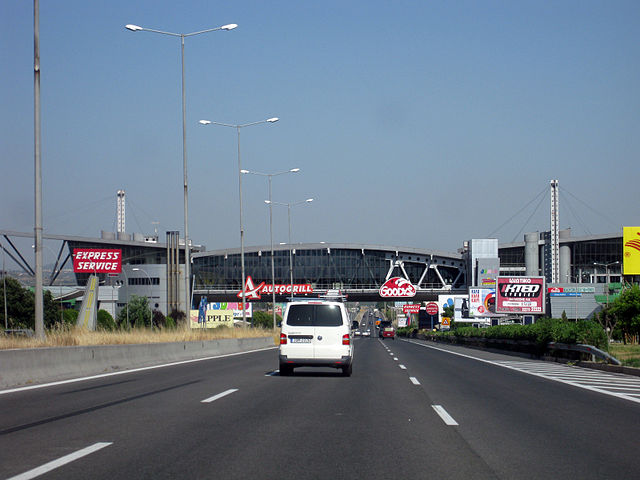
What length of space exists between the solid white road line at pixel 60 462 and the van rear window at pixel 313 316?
10913mm

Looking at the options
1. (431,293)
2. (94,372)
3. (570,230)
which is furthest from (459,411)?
(570,230)

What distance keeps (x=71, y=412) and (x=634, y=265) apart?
1818 inches

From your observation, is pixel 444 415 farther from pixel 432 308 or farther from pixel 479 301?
pixel 432 308

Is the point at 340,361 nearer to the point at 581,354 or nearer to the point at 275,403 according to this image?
the point at 275,403

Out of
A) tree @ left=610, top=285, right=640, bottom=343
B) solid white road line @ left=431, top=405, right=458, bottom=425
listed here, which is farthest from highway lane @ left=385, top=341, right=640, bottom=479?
tree @ left=610, top=285, right=640, bottom=343

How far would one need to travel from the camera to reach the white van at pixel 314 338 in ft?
63.3

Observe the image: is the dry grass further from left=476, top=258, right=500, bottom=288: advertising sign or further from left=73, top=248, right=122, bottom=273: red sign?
left=476, top=258, right=500, bottom=288: advertising sign

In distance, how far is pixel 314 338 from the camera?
63.4 feet

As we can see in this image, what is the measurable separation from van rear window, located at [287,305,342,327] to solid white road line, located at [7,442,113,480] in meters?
10.9

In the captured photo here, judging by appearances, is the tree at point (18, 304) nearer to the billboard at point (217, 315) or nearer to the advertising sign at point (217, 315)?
the advertising sign at point (217, 315)

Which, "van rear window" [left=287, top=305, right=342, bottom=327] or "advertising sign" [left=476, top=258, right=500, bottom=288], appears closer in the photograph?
"van rear window" [left=287, top=305, right=342, bottom=327]

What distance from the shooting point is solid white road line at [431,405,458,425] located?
1101 cm

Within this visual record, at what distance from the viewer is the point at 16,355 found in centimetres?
1590

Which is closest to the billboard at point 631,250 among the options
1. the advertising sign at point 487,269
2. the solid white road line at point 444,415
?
the solid white road line at point 444,415
